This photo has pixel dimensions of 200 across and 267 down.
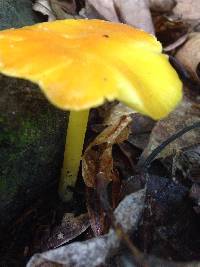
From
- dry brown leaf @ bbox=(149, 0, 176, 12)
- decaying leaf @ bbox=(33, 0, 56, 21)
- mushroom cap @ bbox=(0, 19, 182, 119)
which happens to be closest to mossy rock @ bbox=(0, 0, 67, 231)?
mushroom cap @ bbox=(0, 19, 182, 119)

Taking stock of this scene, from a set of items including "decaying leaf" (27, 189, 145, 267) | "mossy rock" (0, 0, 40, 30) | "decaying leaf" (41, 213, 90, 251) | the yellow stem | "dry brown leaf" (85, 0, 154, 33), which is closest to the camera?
"decaying leaf" (27, 189, 145, 267)

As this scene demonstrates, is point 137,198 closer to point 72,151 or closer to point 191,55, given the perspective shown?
point 72,151

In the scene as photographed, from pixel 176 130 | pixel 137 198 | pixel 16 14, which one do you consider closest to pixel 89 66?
pixel 137 198

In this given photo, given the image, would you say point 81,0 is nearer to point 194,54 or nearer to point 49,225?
point 194,54

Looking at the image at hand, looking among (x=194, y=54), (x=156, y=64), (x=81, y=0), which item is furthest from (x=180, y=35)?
(x=156, y=64)

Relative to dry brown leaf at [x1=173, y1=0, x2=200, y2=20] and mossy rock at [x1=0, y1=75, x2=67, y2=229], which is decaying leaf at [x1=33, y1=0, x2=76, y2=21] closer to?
dry brown leaf at [x1=173, y1=0, x2=200, y2=20]
